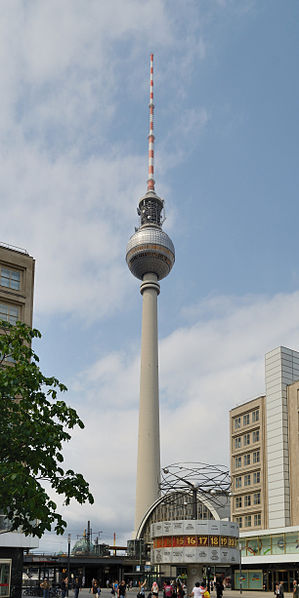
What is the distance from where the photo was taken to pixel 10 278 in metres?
47.9

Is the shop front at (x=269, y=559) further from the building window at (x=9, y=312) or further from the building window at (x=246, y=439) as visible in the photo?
the building window at (x=9, y=312)

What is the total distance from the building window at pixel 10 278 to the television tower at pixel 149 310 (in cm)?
A: 8306

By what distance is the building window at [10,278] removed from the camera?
156ft

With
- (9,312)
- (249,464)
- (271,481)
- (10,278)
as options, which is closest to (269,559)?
(271,481)

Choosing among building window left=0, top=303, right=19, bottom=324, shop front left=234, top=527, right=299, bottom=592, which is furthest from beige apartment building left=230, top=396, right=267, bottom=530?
building window left=0, top=303, right=19, bottom=324

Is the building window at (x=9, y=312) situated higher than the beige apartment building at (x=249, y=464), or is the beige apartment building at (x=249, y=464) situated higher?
the building window at (x=9, y=312)

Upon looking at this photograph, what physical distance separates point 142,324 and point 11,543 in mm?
100217

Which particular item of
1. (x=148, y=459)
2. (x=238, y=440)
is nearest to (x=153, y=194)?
(x=148, y=459)

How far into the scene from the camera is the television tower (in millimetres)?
126562

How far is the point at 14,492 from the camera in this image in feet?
69.8

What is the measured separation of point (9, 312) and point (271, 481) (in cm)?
3786

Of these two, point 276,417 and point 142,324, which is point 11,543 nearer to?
point 276,417

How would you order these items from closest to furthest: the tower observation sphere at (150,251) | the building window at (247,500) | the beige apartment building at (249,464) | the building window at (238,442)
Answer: the beige apartment building at (249,464)
the building window at (247,500)
the building window at (238,442)
the tower observation sphere at (150,251)

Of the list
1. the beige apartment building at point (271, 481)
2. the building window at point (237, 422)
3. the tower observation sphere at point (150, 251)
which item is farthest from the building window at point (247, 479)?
the tower observation sphere at point (150, 251)
